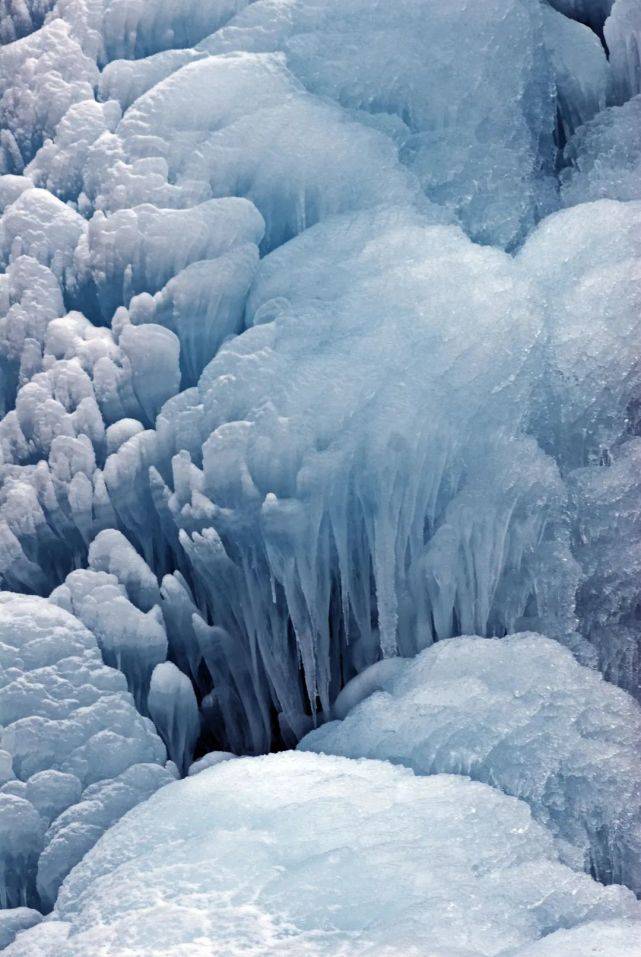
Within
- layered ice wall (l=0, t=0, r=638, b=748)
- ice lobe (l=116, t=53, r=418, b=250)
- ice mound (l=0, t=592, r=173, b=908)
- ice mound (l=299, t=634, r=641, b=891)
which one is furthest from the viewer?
ice lobe (l=116, t=53, r=418, b=250)

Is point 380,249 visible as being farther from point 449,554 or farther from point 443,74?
point 449,554

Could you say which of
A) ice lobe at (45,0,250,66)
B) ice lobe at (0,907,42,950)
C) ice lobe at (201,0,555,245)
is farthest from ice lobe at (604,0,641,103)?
ice lobe at (0,907,42,950)

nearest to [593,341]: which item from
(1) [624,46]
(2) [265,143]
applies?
(1) [624,46]

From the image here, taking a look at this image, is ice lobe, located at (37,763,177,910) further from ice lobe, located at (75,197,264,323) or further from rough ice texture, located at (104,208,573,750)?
ice lobe, located at (75,197,264,323)

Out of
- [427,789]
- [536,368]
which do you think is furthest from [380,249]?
[427,789]

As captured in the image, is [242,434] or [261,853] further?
[242,434]

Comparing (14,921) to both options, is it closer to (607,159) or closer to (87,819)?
(87,819)

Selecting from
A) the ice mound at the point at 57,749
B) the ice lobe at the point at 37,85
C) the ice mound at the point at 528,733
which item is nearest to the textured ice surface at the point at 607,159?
the ice mound at the point at 528,733
